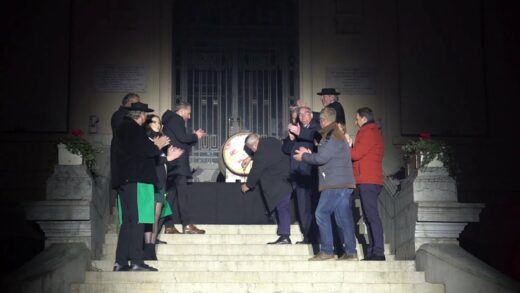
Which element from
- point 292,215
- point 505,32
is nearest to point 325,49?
point 505,32

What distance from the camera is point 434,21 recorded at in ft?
60.4

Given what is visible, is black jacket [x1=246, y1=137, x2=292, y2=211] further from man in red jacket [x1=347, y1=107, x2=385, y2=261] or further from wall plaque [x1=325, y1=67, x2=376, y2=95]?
wall plaque [x1=325, y1=67, x2=376, y2=95]

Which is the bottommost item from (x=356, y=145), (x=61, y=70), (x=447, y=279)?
(x=447, y=279)

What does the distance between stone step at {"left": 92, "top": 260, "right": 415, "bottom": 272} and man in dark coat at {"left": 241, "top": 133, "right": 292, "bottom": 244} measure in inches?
62.7

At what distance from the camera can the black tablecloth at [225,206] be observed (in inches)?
572

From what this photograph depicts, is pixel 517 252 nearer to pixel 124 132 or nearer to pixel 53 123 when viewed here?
pixel 124 132

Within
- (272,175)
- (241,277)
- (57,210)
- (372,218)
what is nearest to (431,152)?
(372,218)

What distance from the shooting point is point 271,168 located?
1315 cm

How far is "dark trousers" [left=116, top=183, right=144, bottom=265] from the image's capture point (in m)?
10.7

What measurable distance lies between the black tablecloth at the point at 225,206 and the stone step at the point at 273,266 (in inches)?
120

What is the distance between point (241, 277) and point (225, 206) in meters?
3.91

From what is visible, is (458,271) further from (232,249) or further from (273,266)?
(232,249)

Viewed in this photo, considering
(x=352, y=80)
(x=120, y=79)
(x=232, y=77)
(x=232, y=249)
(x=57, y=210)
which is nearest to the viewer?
(x=57, y=210)

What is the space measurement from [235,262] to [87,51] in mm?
8018
